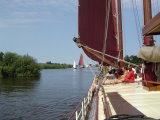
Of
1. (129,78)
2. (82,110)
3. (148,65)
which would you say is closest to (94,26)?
(129,78)

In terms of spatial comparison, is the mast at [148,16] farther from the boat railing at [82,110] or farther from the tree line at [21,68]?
the tree line at [21,68]

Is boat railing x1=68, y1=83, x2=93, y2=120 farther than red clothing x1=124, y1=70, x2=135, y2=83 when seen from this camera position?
No

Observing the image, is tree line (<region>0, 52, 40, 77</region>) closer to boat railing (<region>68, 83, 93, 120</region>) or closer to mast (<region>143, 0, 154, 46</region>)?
boat railing (<region>68, 83, 93, 120</region>)

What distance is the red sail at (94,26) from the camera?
49.2ft

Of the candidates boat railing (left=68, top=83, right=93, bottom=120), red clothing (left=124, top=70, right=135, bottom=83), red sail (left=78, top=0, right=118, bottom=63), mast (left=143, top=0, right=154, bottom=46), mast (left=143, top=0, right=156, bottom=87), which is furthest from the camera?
red sail (left=78, top=0, right=118, bottom=63)

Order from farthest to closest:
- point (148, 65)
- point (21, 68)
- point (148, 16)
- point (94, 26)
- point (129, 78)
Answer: point (21, 68) < point (94, 26) < point (129, 78) < point (148, 65) < point (148, 16)

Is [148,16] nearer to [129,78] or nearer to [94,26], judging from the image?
[129,78]

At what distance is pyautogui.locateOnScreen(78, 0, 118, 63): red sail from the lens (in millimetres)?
15008

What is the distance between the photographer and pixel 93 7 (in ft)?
51.5

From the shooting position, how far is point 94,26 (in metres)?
15.6

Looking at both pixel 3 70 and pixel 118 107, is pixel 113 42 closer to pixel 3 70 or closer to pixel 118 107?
pixel 118 107

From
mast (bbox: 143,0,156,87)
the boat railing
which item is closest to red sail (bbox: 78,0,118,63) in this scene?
mast (bbox: 143,0,156,87)

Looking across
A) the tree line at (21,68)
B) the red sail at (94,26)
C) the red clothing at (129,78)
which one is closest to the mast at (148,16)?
the red clothing at (129,78)

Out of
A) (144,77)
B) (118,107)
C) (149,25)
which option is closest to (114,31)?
(144,77)
